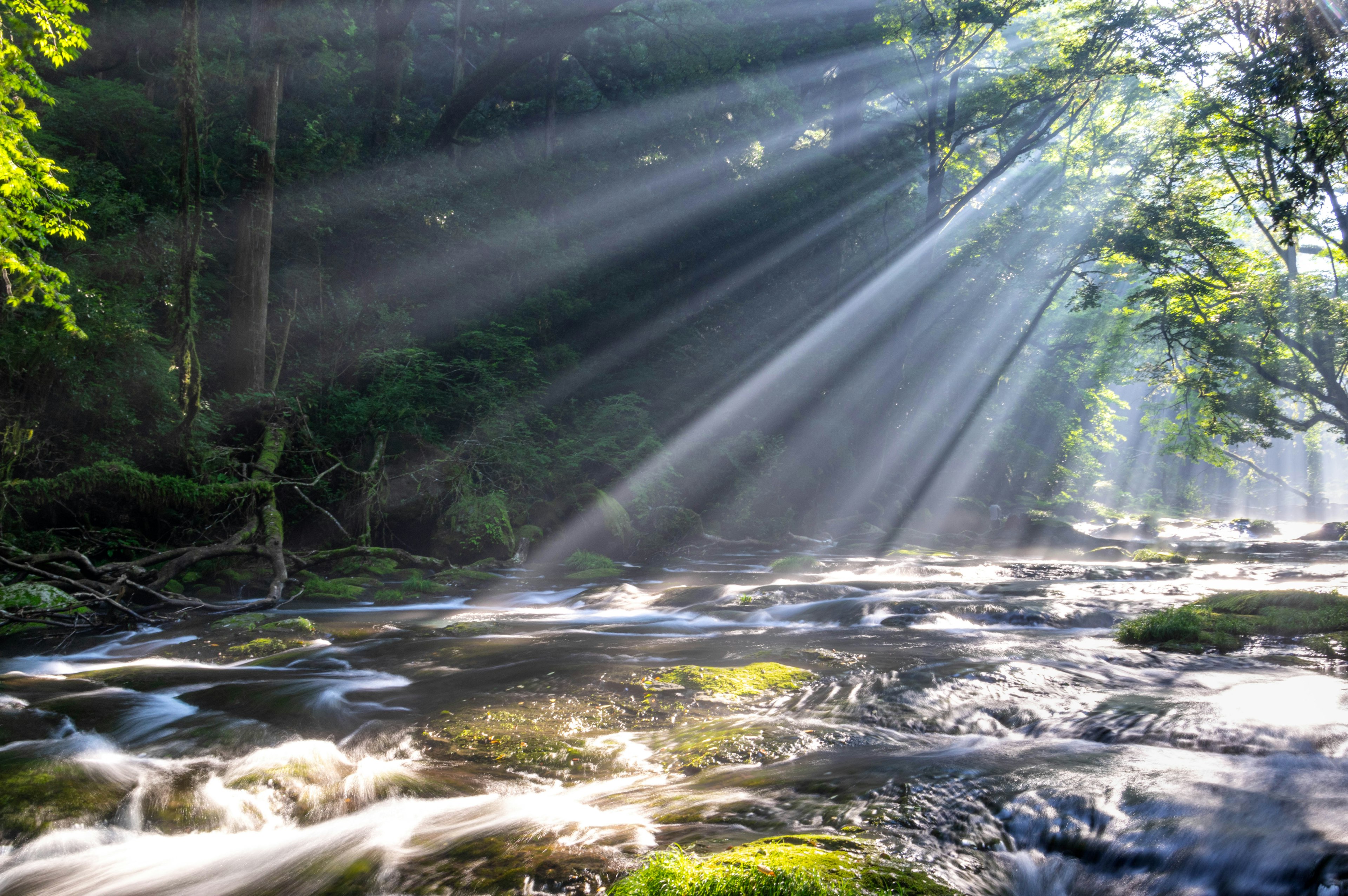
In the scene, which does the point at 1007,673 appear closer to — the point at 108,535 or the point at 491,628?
the point at 491,628

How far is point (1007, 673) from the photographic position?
5508 millimetres

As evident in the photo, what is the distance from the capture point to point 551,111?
24156 mm

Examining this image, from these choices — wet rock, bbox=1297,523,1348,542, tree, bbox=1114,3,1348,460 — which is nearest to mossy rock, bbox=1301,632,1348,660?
tree, bbox=1114,3,1348,460

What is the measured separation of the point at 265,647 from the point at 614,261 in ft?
59.9

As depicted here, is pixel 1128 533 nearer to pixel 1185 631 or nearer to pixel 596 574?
pixel 596 574

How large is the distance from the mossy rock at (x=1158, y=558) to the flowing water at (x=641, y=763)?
359 inches

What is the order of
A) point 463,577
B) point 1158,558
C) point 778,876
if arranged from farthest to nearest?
point 1158,558 → point 463,577 → point 778,876

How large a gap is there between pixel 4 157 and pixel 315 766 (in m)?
7.05

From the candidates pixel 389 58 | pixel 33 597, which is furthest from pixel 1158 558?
pixel 389 58

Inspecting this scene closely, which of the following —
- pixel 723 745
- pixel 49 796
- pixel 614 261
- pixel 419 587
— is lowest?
pixel 419 587

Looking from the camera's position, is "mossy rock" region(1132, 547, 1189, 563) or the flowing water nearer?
the flowing water

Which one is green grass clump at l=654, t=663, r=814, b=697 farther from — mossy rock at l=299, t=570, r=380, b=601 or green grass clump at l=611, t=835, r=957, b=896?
mossy rock at l=299, t=570, r=380, b=601

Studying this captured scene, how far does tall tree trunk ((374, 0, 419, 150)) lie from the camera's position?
20.2 metres

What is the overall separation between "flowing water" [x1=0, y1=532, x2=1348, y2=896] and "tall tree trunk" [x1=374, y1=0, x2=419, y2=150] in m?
16.8
